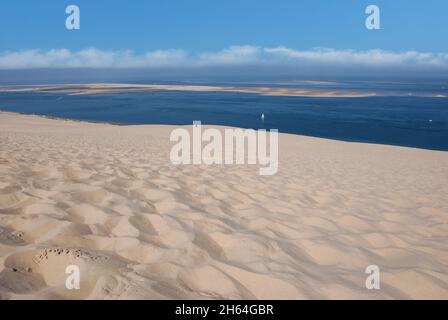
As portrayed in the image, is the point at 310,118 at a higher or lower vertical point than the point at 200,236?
higher

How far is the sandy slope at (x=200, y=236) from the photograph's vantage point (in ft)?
7.59

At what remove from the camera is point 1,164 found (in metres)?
4.66

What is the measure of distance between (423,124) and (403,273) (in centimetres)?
3270

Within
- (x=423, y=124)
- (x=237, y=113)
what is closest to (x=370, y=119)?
(x=423, y=124)

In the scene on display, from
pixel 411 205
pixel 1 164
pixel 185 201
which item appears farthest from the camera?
pixel 411 205

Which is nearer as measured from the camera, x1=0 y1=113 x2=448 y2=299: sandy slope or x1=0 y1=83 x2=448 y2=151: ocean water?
→ x1=0 y1=113 x2=448 y2=299: sandy slope

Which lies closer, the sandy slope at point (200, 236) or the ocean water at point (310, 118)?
the sandy slope at point (200, 236)

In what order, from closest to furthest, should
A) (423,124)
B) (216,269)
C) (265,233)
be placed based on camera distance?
(216,269) < (265,233) < (423,124)

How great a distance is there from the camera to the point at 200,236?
10.3ft

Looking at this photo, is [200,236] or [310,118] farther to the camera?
[310,118]

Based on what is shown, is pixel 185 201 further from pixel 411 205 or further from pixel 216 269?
pixel 411 205

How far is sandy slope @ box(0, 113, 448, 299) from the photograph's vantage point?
7.59 feet
